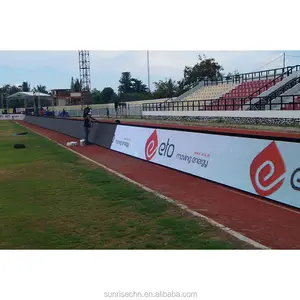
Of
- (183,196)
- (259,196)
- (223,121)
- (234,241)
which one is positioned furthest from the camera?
(223,121)

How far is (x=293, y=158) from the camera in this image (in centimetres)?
693

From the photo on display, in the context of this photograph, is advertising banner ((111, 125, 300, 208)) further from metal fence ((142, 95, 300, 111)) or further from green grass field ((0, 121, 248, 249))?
metal fence ((142, 95, 300, 111))

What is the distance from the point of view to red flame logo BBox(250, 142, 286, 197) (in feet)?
23.8

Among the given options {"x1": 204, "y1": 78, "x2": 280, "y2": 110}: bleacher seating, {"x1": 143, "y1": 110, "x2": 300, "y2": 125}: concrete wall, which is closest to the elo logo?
{"x1": 143, "y1": 110, "x2": 300, "y2": 125}: concrete wall

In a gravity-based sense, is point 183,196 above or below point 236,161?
below

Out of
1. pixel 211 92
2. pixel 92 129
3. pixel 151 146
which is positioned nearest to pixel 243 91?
→ pixel 211 92

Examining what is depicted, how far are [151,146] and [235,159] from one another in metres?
5.07

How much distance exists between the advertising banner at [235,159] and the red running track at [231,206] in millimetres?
233

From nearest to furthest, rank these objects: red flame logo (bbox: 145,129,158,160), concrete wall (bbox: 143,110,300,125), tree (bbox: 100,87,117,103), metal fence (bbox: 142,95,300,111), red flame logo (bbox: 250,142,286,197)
A: red flame logo (bbox: 250,142,286,197) → red flame logo (bbox: 145,129,158,160) → concrete wall (bbox: 143,110,300,125) → metal fence (bbox: 142,95,300,111) → tree (bbox: 100,87,117,103)

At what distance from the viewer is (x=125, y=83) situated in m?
95.5

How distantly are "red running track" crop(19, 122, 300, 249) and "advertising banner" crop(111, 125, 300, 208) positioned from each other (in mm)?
233
